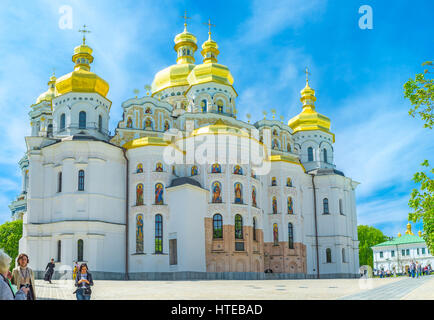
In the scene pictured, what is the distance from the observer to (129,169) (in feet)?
131

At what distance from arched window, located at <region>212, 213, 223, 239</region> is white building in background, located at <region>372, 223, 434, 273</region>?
48.1 meters

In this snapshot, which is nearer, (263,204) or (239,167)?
(239,167)

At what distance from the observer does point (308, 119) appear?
187ft

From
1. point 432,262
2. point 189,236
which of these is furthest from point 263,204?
point 432,262

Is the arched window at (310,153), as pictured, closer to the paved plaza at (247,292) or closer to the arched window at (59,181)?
the arched window at (59,181)

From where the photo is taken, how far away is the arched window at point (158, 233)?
37.8m

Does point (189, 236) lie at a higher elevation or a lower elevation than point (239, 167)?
lower

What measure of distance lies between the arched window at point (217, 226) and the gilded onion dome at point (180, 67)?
1920 cm

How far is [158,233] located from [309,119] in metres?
25.5

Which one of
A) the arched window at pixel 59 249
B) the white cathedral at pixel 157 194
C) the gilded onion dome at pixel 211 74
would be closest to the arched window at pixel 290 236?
the white cathedral at pixel 157 194

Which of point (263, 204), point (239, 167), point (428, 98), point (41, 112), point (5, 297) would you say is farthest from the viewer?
point (41, 112)

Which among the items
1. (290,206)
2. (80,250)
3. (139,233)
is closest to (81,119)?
(139,233)

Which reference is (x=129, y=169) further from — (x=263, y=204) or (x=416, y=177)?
(x=416, y=177)
